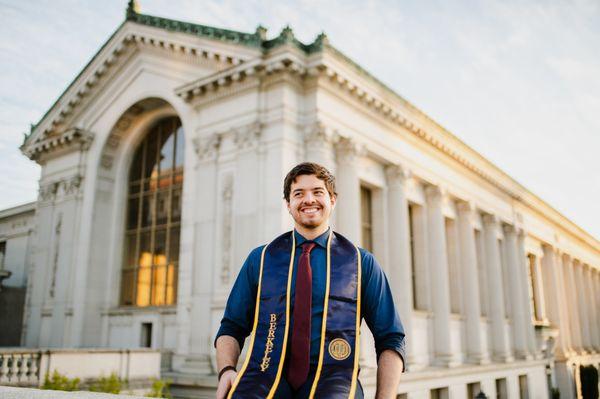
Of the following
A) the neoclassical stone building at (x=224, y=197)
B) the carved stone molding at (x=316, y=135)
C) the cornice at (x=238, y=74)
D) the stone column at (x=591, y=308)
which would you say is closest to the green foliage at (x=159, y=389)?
the neoclassical stone building at (x=224, y=197)

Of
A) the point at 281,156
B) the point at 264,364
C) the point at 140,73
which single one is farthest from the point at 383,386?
the point at 140,73

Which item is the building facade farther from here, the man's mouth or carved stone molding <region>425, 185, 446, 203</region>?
the man's mouth

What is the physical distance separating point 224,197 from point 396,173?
729cm

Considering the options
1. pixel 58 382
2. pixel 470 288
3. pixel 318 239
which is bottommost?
pixel 58 382

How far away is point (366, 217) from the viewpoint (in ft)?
66.9

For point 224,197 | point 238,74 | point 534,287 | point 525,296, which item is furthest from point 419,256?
point 534,287

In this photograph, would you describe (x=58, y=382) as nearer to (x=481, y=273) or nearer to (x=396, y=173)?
(x=396, y=173)

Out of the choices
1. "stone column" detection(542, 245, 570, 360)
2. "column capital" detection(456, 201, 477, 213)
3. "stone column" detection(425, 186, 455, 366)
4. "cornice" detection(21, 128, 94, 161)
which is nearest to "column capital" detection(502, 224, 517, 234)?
"column capital" detection(456, 201, 477, 213)

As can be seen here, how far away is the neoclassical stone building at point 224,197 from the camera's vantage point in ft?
53.5

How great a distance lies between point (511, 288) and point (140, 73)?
23.9m

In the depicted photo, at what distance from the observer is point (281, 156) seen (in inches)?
616

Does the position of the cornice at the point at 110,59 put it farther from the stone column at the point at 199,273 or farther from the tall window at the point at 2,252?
the tall window at the point at 2,252

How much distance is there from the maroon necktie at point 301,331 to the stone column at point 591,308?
51805mm

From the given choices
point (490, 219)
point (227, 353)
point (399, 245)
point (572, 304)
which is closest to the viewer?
point (227, 353)
